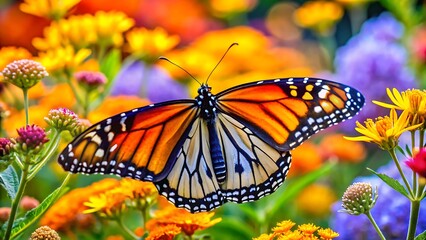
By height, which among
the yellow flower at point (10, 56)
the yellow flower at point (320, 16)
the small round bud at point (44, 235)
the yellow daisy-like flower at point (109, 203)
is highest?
the yellow flower at point (320, 16)

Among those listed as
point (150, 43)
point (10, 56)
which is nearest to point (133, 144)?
point (10, 56)

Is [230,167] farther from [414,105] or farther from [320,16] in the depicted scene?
[320,16]

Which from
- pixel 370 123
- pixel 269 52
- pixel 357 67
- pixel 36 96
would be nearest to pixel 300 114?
pixel 370 123

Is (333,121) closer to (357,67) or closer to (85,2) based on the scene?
(357,67)

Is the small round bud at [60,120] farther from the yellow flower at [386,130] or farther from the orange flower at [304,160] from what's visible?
the orange flower at [304,160]

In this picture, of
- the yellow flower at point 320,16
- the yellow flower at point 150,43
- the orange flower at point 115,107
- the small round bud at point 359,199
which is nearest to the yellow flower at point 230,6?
the yellow flower at point 320,16

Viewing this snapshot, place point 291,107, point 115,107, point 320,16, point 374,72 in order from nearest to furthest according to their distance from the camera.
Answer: point 291,107 < point 115,107 < point 374,72 < point 320,16
